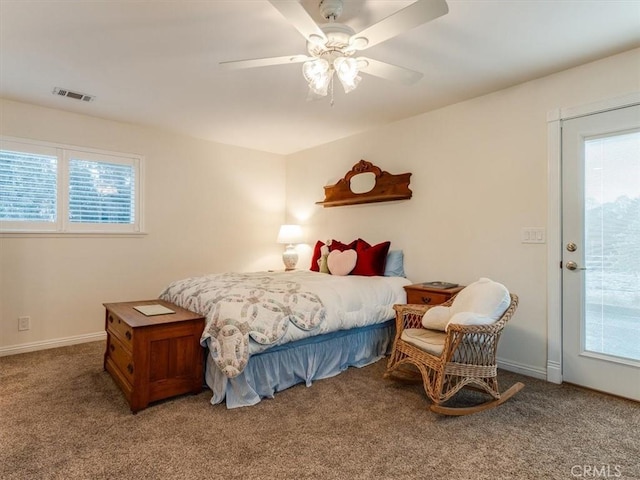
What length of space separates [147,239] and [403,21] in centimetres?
365

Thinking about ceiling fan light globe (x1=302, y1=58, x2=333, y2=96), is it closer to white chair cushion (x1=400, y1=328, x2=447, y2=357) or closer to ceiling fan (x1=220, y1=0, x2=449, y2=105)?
ceiling fan (x1=220, y1=0, x2=449, y2=105)

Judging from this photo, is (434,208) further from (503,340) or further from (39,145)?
(39,145)

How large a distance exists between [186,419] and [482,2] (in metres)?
2.95

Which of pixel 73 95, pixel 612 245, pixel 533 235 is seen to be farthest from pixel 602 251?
pixel 73 95

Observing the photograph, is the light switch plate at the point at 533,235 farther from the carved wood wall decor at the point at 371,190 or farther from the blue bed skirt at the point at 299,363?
the blue bed skirt at the point at 299,363

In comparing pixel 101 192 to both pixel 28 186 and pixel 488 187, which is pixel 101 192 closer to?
pixel 28 186

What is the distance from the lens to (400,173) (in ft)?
12.8

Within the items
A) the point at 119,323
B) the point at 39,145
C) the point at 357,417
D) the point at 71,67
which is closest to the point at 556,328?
the point at 357,417

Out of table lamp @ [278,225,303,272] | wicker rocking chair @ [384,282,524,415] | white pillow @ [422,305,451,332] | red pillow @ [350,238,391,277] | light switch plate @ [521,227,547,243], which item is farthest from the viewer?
table lamp @ [278,225,303,272]

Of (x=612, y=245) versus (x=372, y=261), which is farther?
(x=372, y=261)

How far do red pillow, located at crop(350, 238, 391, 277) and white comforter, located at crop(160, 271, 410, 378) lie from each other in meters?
0.20

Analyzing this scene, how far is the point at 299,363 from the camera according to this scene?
2689 mm

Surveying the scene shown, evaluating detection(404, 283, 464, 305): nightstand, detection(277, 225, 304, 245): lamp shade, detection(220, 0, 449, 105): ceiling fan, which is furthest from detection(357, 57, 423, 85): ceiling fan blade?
detection(277, 225, 304, 245): lamp shade

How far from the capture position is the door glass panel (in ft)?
7.93
